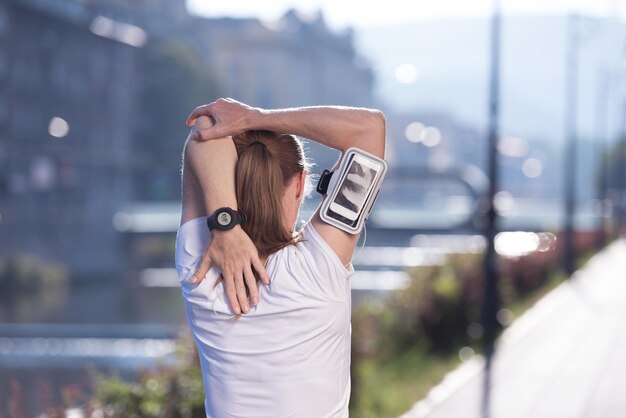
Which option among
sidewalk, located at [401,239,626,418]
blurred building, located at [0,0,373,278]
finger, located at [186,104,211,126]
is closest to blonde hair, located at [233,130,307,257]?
finger, located at [186,104,211,126]

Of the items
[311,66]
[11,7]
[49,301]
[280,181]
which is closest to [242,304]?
[280,181]

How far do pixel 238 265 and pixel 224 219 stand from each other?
0.09 m

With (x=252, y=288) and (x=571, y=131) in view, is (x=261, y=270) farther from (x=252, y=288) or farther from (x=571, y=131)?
(x=571, y=131)

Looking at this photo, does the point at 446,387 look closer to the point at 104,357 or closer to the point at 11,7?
the point at 104,357

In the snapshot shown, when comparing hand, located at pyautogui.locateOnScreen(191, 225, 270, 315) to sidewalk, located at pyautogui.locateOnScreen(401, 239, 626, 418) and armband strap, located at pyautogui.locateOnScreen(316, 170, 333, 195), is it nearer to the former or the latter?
armband strap, located at pyautogui.locateOnScreen(316, 170, 333, 195)

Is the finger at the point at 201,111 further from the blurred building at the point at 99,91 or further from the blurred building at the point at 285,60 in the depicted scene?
Answer: the blurred building at the point at 285,60

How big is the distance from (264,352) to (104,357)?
66.8ft

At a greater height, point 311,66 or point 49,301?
point 311,66

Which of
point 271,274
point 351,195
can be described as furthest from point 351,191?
point 271,274

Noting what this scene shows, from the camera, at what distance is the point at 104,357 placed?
21969mm

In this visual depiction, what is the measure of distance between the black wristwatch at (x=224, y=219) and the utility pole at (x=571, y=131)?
22889 millimetres

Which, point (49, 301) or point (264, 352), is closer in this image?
point (264, 352)

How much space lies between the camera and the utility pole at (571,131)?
24.9 m

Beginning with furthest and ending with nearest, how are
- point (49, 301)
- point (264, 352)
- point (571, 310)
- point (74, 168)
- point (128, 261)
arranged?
point (74, 168) → point (128, 261) → point (49, 301) → point (571, 310) → point (264, 352)
